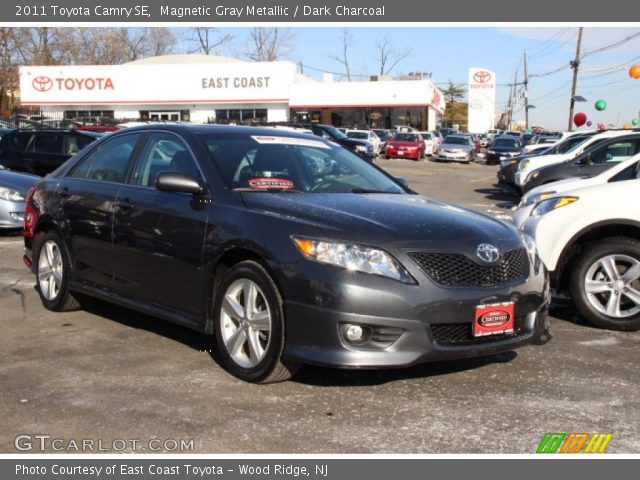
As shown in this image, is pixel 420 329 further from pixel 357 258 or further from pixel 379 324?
pixel 357 258

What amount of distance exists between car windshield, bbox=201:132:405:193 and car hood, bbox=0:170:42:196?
6386 mm

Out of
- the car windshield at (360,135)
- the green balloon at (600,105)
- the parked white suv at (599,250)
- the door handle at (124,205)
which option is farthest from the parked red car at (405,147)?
the door handle at (124,205)

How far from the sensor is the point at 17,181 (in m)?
11.0

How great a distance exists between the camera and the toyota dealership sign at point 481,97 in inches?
3147

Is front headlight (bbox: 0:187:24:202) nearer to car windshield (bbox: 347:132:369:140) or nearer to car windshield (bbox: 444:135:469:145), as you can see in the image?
car windshield (bbox: 347:132:369:140)

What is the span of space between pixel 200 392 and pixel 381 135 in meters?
42.9

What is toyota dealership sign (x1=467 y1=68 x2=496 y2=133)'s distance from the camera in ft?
262

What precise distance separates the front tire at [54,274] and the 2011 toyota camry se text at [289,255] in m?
0.08

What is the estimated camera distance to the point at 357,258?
4.23 meters

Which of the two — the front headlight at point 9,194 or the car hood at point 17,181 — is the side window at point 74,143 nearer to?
the car hood at point 17,181

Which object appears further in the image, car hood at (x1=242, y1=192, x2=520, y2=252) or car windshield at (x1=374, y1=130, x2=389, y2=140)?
car windshield at (x1=374, y1=130, x2=389, y2=140)

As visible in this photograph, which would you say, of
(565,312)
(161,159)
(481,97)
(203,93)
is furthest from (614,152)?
(481,97)

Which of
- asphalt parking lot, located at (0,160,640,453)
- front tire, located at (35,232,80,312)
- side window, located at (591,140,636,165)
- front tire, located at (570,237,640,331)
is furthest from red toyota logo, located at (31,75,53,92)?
front tire, located at (570,237,640,331)

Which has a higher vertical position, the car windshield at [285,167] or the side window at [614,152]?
the car windshield at [285,167]
